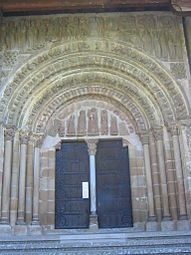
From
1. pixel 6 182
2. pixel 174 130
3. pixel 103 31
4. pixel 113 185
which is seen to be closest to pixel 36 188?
pixel 6 182

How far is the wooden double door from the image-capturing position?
849cm

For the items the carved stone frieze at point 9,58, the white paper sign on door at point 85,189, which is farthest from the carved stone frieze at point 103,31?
the white paper sign on door at point 85,189

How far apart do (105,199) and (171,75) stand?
3304mm

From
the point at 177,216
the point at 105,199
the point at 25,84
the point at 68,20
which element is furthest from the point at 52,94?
the point at 177,216

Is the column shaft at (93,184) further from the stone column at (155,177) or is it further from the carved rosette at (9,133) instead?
the carved rosette at (9,133)

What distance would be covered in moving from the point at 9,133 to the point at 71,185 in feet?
6.26

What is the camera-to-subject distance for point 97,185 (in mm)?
8750

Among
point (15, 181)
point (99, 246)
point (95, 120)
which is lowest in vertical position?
point (99, 246)

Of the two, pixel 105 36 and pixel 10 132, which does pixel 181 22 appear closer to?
pixel 105 36

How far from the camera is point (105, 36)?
29.7 feet

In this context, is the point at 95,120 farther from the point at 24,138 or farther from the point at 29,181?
the point at 29,181

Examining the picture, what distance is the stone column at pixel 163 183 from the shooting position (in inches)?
306

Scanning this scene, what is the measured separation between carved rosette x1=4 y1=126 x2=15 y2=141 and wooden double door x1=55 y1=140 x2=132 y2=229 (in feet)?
4.21

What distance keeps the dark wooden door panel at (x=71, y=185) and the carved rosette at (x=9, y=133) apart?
127 centimetres
